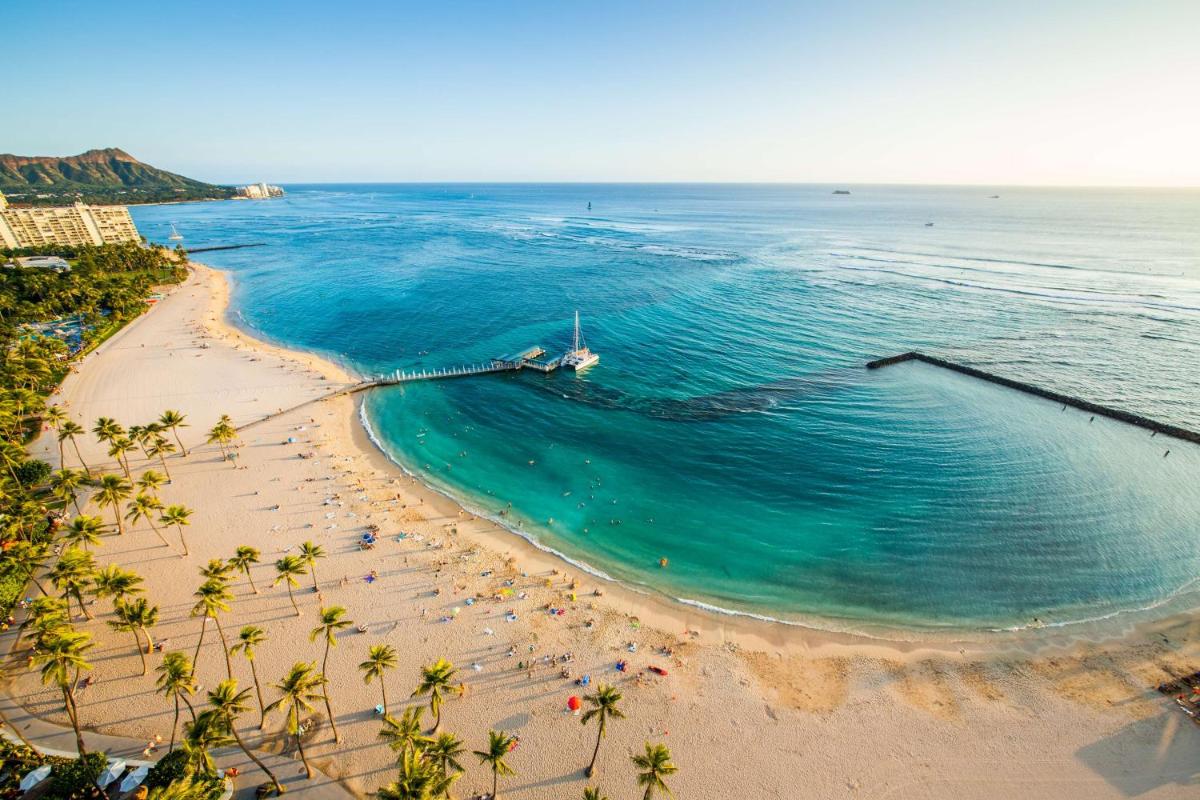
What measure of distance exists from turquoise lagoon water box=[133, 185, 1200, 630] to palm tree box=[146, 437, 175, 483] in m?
21.9

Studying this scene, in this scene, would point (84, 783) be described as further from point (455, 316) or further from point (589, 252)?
point (589, 252)

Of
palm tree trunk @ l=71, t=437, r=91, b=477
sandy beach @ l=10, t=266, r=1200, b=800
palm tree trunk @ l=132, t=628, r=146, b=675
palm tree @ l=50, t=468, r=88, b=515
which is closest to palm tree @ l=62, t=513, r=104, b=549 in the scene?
sandy beach @ l=10, t=266, r=1200, b=800

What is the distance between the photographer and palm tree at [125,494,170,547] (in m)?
40.4

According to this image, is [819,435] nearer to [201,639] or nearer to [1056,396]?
[1056,396]

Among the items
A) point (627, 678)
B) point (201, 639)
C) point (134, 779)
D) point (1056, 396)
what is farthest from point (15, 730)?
point (1056, 396)

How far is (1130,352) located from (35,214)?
1004 feet

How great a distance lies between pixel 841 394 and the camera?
72.6 meters

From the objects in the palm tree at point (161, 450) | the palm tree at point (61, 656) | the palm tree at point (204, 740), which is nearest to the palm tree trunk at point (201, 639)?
the palm tree at point (61, 656)

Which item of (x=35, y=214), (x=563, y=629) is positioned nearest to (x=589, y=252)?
(x=563, y=629)

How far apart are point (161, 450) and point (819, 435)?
77.2 m

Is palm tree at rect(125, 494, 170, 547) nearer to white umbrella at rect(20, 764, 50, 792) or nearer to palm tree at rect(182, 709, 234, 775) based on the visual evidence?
white umbrella at rect(20, 764, 50, 792)

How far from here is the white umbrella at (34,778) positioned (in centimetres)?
2461

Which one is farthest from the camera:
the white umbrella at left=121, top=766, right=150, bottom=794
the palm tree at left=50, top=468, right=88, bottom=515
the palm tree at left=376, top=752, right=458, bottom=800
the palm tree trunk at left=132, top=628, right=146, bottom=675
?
the palm tree at left=50, top=468, right=88, bottom=515

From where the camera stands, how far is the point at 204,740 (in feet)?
76.5
